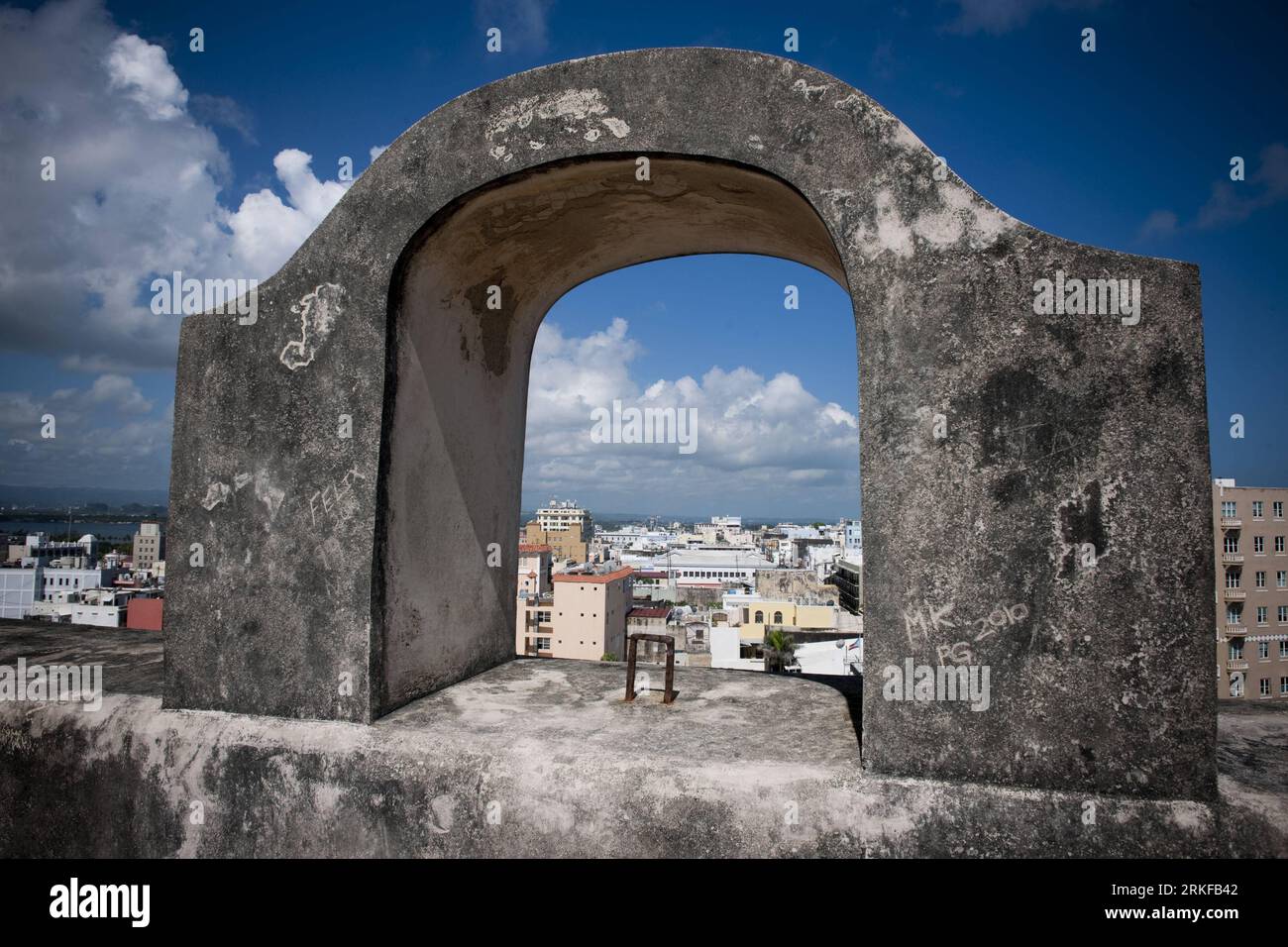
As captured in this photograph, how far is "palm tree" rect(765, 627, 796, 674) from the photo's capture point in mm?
25594

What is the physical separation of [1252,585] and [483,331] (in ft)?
127

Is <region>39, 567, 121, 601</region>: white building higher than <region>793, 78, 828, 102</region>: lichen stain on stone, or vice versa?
<region>793, 78, 828, 102</region>: lichen stain on stone

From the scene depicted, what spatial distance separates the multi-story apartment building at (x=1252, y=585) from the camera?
101 feet

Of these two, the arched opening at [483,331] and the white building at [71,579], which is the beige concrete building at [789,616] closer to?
the arched opening at [483,331]

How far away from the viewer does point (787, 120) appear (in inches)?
109

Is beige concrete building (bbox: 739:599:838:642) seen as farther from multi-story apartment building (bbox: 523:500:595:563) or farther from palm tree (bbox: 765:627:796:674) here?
multi-story apartment building (bbox: 523:500:595:563)

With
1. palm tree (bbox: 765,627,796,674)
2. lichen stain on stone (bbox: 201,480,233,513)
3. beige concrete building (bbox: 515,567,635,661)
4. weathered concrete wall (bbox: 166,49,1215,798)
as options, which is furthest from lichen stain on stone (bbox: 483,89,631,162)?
beige concrete building (bbox: 515,567,635,661)

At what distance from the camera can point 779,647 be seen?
1185 inches

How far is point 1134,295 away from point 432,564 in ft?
10.3

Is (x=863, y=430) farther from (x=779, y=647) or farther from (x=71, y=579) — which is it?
(x=71, y=579)

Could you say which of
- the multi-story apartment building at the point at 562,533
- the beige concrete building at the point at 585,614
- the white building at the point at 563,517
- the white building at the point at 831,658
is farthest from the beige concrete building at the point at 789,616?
the white building at the point at 563,517

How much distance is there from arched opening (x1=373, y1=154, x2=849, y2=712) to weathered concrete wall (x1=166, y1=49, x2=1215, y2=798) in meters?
0.02
